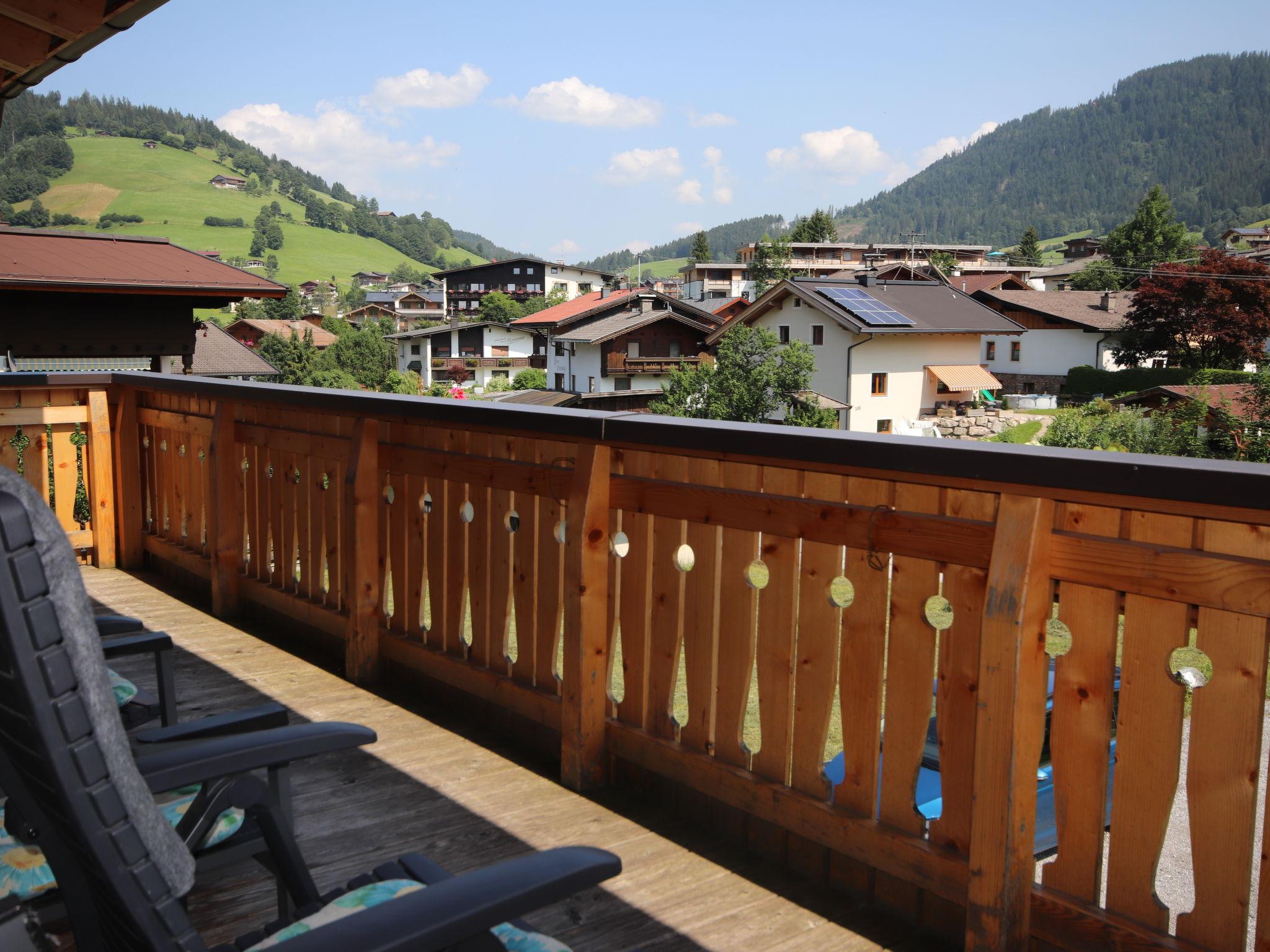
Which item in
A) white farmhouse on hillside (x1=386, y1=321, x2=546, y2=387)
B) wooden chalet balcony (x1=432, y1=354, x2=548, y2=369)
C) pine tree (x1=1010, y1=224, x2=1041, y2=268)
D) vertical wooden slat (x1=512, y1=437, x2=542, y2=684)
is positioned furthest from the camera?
pine tree (x1=1010, y1=224, x2=1041, y2=268)

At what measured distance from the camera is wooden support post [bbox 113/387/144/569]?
5660 millimetres

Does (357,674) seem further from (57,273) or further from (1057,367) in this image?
(1057,367)

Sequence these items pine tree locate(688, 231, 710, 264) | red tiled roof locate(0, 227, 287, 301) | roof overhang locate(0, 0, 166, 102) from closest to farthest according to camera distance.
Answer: roof overhang locate(0, 0, 166, 102) → red tiled roof locate(0, 227, 287, 301) → pine tree locate(688, 231, 710, 264)

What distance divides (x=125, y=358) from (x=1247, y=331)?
5100 centimetres

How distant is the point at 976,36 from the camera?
539 feet

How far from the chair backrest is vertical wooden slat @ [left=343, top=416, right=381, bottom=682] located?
8.71 ft

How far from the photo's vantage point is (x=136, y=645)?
7.95ft

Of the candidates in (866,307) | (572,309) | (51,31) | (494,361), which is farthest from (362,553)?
(494,361)

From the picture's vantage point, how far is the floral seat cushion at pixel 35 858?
160 centimetres

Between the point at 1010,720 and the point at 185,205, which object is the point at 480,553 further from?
the point at 185,205

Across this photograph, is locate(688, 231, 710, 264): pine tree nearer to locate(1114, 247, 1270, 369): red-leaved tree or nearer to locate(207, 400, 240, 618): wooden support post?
locate(1114, 247, 1270, 369): red-leaved tree

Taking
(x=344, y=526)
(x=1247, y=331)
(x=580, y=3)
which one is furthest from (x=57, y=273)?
(x=580, y=3)

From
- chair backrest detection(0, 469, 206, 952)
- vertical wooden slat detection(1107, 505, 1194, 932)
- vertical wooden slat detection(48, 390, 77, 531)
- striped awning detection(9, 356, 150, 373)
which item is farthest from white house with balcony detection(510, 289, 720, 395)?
chair backrest detection(0, 469, 206, 952)

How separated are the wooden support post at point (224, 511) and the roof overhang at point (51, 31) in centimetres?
147
